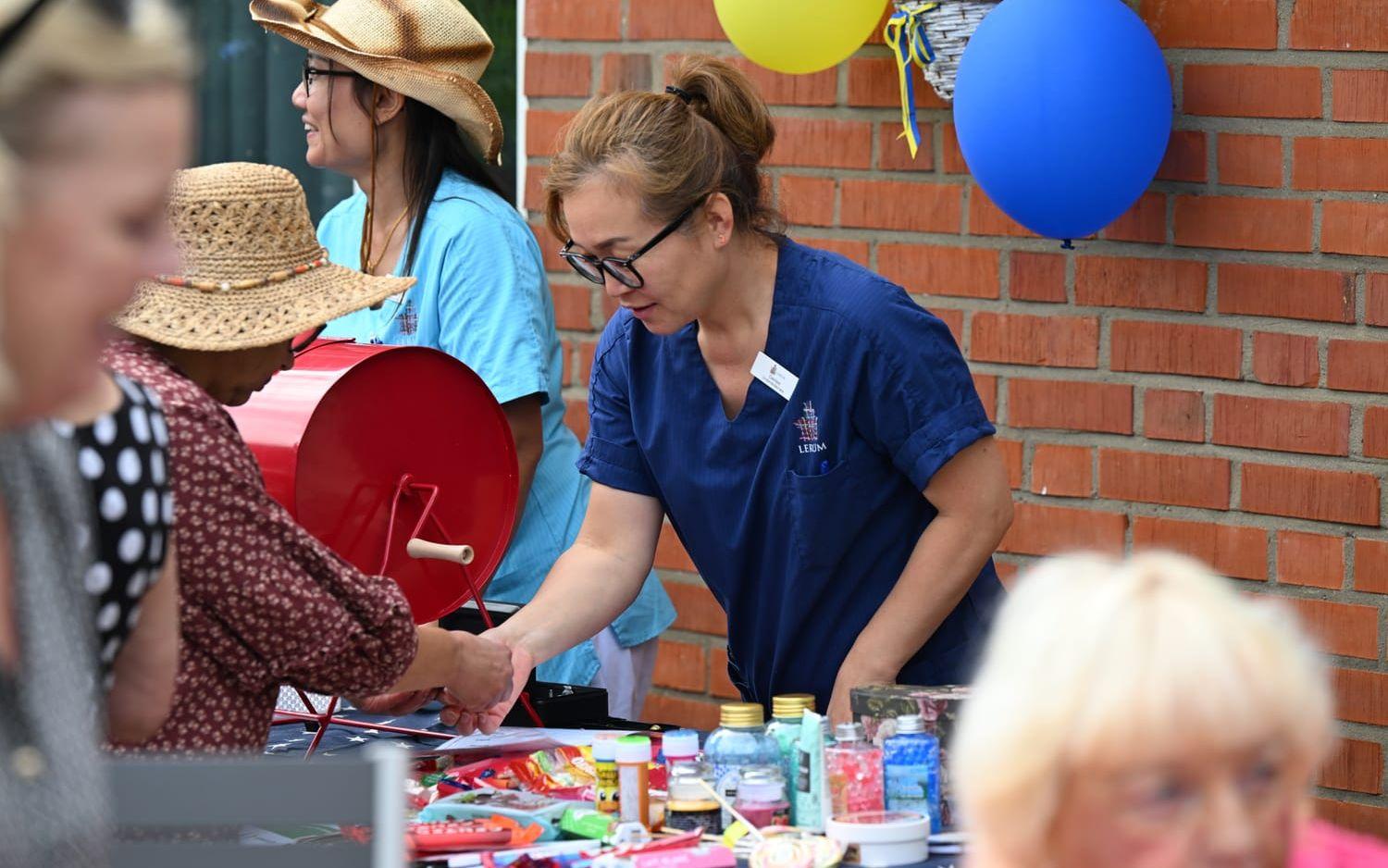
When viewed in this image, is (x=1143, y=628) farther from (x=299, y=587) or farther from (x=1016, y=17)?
(x=1016, y=17)

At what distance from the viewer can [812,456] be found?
2.65 metres

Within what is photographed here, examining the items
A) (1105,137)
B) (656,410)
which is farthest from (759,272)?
(1105,137)

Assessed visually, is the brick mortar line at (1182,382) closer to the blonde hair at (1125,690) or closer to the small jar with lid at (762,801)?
the small jar with lid at (762,801)

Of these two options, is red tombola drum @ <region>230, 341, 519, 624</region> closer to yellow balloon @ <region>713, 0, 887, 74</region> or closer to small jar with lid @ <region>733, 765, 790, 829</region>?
small jar with lid @ <region>733, 765, 790, 829</region>

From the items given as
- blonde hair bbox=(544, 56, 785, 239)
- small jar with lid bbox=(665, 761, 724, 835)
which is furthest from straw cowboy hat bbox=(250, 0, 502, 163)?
small jar with lid bbox=(665, 761, 724, 835)

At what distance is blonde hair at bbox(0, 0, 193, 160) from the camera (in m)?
0.96

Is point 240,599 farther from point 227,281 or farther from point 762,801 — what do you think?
point 762,801

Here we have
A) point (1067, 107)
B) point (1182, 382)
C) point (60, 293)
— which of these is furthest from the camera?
point (1182, 382)

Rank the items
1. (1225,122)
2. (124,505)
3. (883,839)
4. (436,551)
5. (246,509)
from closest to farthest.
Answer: (124,505) < (246,509) < (883,839) < (436,551) < (1225,122)

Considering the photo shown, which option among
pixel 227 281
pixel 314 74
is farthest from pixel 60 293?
pixel 314 74

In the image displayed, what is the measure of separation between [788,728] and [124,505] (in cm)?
108

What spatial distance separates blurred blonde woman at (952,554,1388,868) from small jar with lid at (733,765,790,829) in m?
0.81

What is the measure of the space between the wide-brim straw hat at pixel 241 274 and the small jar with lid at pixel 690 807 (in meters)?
0.75

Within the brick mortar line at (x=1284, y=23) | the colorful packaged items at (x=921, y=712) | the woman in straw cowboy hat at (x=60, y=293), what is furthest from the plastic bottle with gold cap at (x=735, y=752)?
the brick mortar line at (x=1284, y=23)
